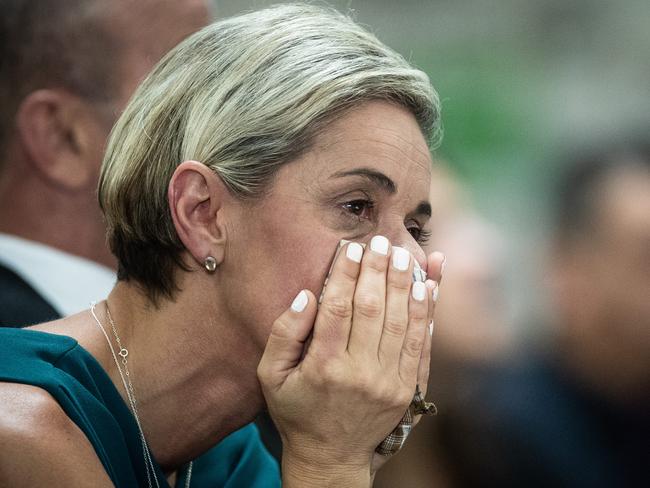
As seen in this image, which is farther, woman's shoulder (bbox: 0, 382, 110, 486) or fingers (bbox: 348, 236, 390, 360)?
fingers (bbox: 348, 236, 390, 360)

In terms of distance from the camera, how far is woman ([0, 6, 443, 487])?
94.5 inches

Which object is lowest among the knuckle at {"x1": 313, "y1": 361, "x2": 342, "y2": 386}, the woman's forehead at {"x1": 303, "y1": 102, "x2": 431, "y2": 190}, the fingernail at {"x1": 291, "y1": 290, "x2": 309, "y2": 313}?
the knuckle at {"x1": 313, "y1": 361, "x2": 342, "y2": 386}

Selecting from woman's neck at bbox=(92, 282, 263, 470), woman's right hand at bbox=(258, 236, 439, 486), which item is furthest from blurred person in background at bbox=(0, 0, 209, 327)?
woman's right hand at bbox=(258, 236, 439, 486)

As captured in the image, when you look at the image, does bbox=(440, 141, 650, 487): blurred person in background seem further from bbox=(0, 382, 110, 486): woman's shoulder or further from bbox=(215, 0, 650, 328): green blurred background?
bbox=(215, 0, 650, 328): green blurred background

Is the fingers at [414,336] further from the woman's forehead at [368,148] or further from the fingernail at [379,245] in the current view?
the woman's forehead at [368,148]

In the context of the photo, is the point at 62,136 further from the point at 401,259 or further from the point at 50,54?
the point at 401,259

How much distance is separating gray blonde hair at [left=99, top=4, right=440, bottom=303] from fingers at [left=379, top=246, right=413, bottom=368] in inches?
14.1

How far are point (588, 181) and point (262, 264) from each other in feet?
6.73

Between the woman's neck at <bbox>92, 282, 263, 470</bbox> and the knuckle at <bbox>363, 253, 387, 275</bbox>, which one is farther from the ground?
the knuckle at <bbox>363, 253, 387, 275</bbox>

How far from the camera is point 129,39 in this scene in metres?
3.51

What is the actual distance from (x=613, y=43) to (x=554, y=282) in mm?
4333

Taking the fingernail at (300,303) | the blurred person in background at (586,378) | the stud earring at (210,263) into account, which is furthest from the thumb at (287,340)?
the blurred person in background at (586,378)

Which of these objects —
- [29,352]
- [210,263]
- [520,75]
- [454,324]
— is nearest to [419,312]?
[210,263]

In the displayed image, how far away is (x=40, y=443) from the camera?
81.4 inches
